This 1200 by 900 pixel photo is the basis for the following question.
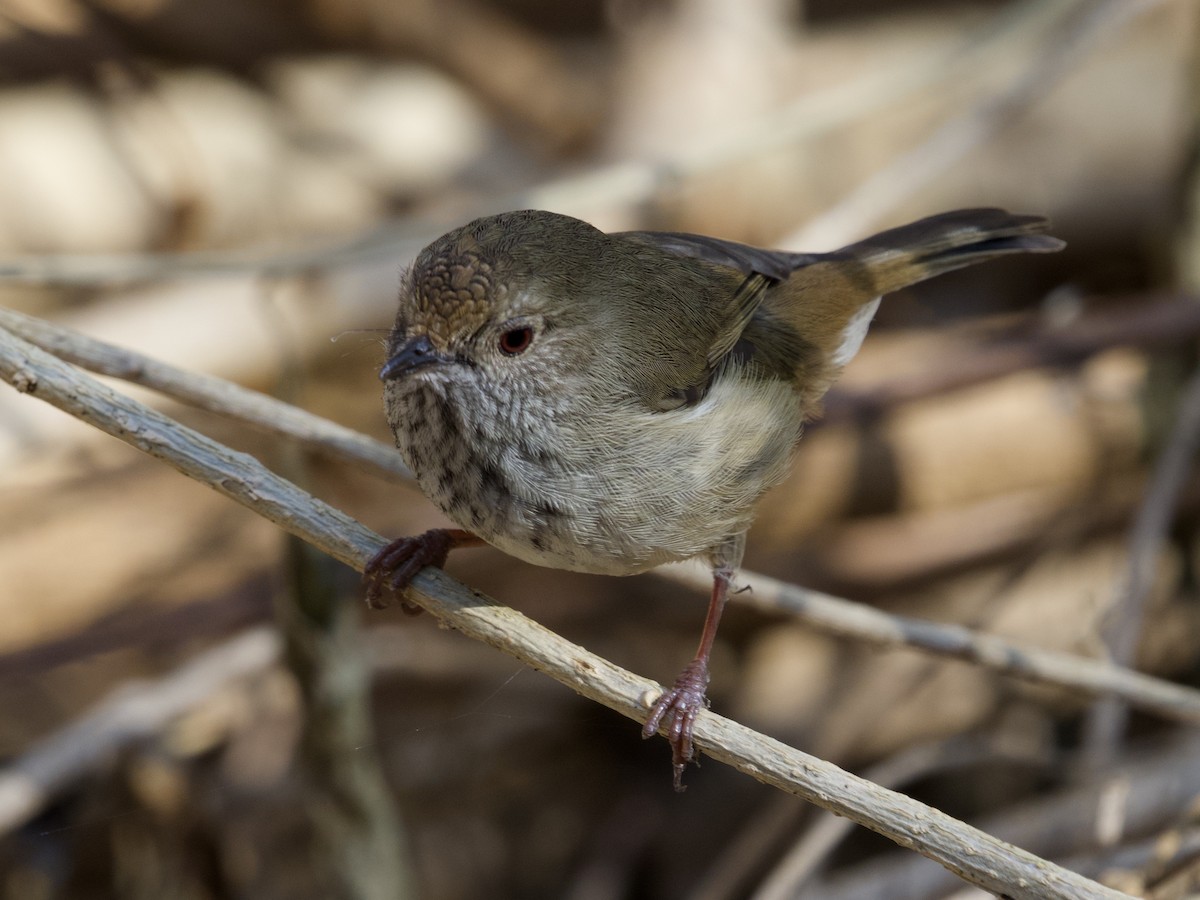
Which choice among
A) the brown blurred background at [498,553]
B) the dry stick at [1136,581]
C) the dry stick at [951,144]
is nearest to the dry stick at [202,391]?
the brown blurred background at [498,553]

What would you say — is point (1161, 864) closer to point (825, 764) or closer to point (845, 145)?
point (825, 764)

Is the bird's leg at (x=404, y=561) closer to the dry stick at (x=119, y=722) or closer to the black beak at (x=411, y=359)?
the black beak at (x=411, y=359)

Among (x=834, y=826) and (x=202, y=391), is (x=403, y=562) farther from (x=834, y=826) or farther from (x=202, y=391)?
(x=834, y=826)

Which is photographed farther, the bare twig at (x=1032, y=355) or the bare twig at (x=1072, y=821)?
the bare twig at (x=1032, y=355)

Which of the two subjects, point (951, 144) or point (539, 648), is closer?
point (539, 648)

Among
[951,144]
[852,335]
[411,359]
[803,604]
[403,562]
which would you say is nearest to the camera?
[411,359]

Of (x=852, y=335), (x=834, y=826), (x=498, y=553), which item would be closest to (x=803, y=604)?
(x=852, y=335)

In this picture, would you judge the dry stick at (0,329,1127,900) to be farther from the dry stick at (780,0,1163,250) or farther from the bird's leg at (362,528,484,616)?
the dry stick at (780,0,1163,250)
